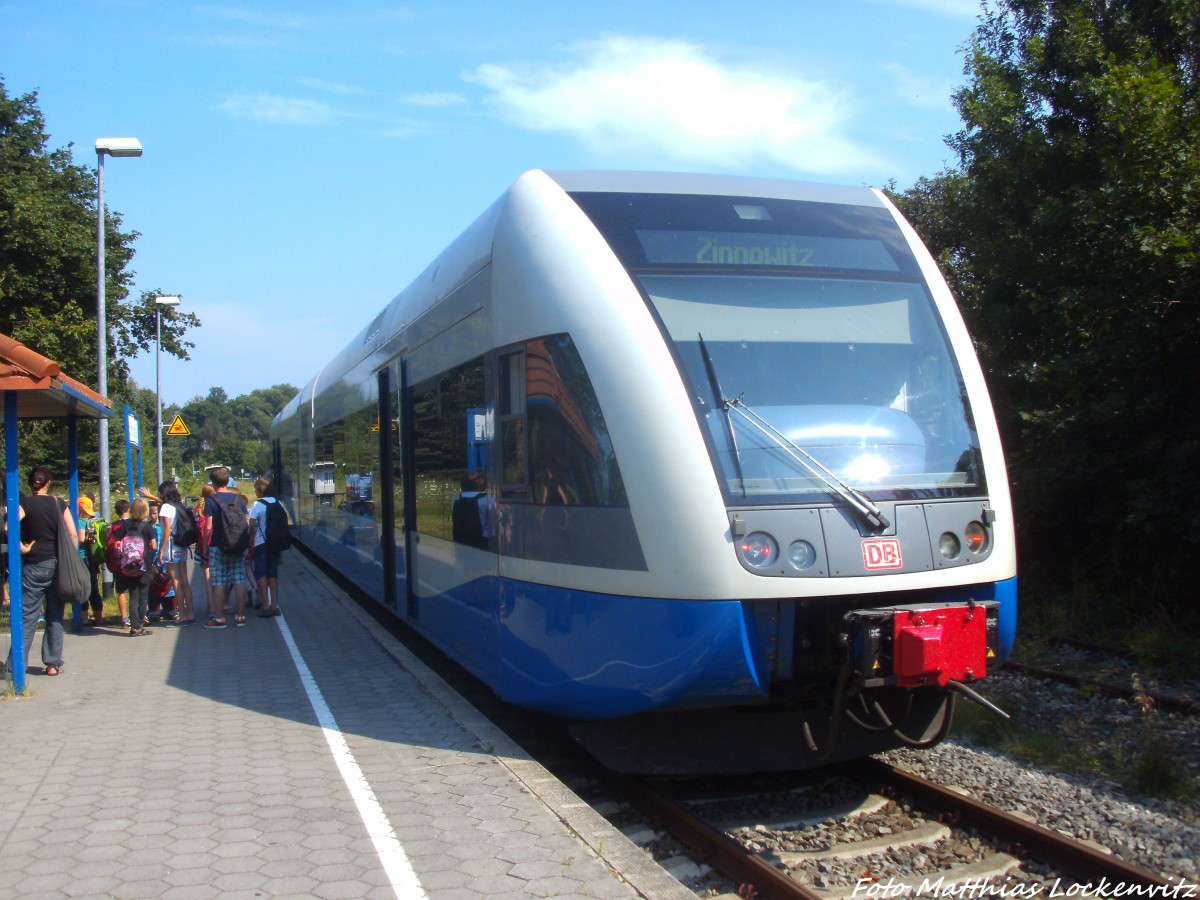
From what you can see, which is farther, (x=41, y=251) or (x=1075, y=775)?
(x=41, y=251)

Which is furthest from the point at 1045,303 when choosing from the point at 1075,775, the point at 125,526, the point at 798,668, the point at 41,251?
the point at 41,251

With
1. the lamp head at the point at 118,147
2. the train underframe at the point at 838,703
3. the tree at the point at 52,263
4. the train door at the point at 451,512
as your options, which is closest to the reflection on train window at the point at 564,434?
the train door at the point at 451,512

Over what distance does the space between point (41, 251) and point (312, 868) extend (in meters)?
26.8

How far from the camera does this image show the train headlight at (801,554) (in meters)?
5.09

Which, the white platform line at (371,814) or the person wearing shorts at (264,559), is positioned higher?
the person wearing shorts at (264,559)

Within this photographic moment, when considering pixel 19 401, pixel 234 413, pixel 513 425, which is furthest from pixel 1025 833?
pixel 234 413

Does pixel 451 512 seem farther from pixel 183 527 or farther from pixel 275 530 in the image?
pixel 275 530

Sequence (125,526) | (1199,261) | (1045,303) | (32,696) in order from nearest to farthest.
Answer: (32,696)
(1199,261)
(125,526)
(1045,303)

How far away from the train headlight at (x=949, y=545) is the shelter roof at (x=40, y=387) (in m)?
5.52

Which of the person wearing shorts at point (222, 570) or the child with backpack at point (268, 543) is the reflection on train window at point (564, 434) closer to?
the person wearing shorts at point (222, 570)

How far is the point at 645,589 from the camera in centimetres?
518

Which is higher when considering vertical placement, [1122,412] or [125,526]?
[1122,412]

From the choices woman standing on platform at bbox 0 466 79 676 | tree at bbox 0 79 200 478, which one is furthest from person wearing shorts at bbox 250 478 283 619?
tree at bbox 0 79 200 478

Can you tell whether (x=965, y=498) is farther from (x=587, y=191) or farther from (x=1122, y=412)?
(x=1122, y=412)
